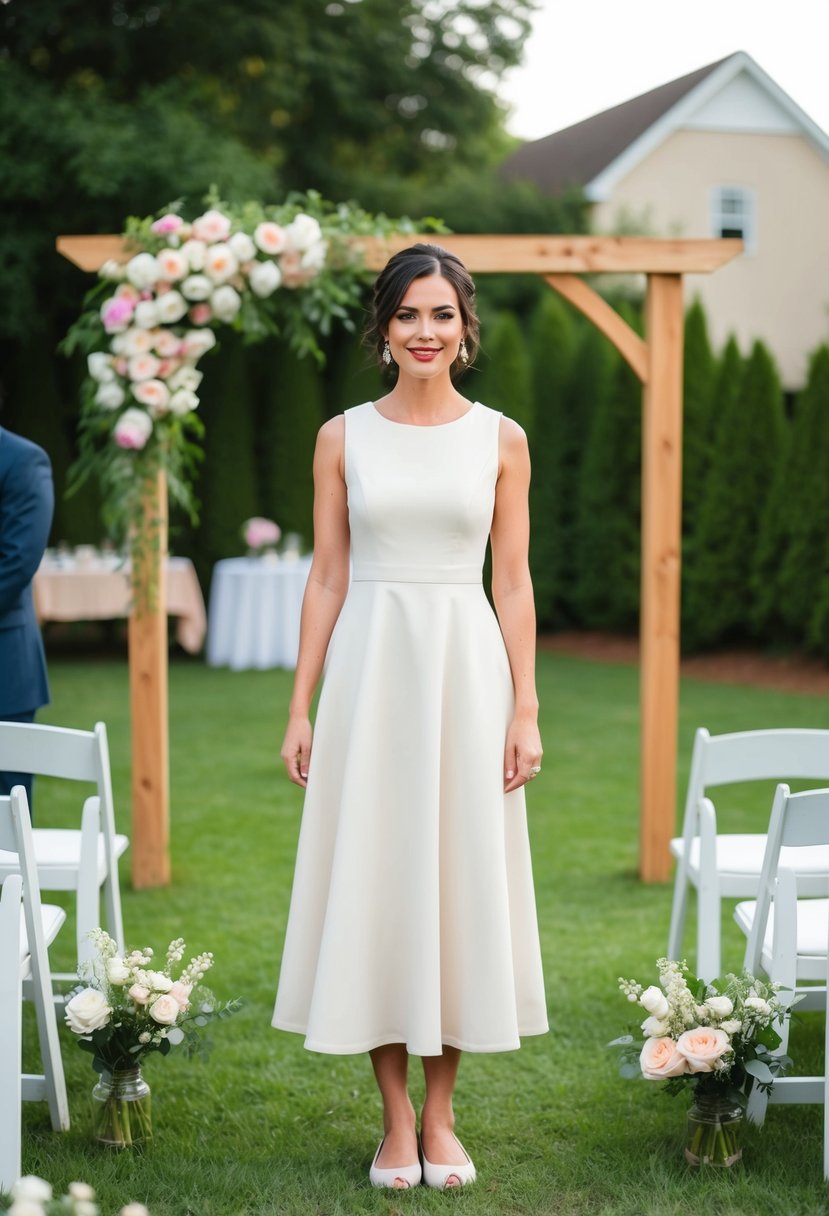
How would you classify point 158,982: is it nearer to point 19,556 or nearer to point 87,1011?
point 87,1011

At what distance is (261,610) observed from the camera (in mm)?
11867

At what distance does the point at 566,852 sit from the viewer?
20.0 feet

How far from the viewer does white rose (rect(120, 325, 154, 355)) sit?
5148 millimetres

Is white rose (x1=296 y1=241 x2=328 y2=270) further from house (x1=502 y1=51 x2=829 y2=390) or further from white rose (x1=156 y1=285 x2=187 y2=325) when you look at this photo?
house (x1=502 y1=51 x2=829 y2=390)

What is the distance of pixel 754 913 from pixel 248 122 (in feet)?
47.1

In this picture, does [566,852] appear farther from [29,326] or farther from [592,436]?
[29,326]

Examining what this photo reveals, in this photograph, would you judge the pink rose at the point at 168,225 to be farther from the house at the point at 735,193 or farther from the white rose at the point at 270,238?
the house at the point at 735,193

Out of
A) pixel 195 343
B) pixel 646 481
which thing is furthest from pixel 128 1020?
pixel 646 481

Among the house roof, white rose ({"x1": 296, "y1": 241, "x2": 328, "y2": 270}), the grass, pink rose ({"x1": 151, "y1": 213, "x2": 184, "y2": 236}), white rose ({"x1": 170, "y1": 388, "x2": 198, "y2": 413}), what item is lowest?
the grass

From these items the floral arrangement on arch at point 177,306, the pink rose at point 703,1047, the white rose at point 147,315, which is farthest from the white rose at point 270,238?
the pink rose at point 703,1047

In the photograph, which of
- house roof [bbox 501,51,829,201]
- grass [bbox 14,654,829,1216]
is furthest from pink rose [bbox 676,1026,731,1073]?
house roof [bbox 501,51,829,201]

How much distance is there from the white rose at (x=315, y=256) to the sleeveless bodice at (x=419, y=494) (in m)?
2.43

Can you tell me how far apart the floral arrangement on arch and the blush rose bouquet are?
2326 mm

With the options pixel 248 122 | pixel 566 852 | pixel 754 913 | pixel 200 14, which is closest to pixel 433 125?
pixel 248 122
